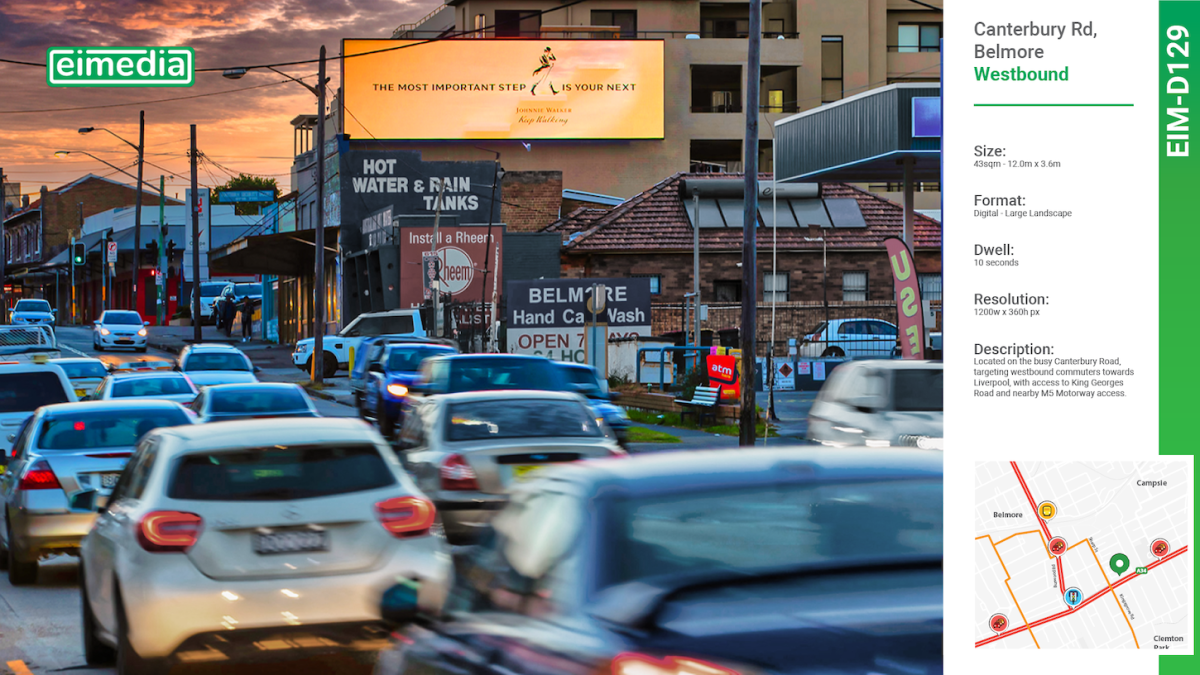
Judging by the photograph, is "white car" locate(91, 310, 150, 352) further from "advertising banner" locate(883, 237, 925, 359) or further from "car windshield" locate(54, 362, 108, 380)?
"advertising banner" locate(883, 237, 925, 359)

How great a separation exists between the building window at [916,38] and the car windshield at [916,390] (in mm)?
61922

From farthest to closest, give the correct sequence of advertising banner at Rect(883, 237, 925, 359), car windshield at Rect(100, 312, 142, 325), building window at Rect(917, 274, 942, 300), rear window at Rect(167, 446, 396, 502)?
1. car windshield at Rect(100, 312, 142, 325)
2. building window at Rect(917, 274, 942, 300)
3. advertising banner at Rect(883, 237, 925, 359)
4. rear window at Rect(167, 446, 396, 502)

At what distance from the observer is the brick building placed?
48.0 m

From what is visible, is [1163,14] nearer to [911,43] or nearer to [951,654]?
[951,654]

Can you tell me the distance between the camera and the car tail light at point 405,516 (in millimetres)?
7734

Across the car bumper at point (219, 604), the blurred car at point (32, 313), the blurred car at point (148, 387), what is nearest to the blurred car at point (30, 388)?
the blurred car at point (148, 387)

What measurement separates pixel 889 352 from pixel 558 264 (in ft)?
49.4

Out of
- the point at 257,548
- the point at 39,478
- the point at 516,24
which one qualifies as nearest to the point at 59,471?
the point at 39,478

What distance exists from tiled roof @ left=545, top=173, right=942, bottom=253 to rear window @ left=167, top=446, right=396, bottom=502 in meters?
40.2

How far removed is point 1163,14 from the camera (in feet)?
15.5

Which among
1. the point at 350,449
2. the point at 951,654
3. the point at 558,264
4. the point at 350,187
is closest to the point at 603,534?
the point at 951,654

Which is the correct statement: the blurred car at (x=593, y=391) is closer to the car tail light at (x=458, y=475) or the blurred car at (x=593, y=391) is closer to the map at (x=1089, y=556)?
the car tail light at (x=458, y=475)

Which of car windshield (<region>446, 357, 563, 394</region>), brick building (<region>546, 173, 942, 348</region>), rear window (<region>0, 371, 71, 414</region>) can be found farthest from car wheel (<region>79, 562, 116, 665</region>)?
brick building (<region>546, 173, 942, 348</region>)

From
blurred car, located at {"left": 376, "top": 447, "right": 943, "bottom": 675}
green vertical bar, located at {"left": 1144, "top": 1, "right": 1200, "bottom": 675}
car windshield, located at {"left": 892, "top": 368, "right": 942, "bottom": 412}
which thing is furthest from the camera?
car windshield, located at {"left": 892, "top": 368, "right": 942, "bottom": 412}
